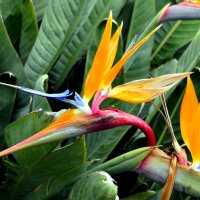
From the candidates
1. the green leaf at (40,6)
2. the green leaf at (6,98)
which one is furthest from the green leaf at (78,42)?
the green leaf at (6,98)

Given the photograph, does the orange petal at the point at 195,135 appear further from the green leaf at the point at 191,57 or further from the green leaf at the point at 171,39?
the green leaf at the point at 171,39

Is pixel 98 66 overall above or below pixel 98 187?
above

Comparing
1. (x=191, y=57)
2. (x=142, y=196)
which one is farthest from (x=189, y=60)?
(x=142, y=196)

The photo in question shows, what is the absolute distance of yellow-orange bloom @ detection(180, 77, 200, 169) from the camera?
941 mm

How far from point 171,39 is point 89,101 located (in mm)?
794

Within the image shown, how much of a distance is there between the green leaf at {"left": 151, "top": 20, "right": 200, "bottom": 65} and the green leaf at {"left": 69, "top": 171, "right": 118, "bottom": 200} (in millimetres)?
868

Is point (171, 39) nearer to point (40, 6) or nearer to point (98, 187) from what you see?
point (40, 6)

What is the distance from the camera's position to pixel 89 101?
3.61ft

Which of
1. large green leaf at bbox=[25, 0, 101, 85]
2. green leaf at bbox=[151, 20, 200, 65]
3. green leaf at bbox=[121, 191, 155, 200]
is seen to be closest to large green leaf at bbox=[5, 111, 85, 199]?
green leaf at bbox=[121, 191, 155, 200]

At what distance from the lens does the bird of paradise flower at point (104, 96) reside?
835 millimetres

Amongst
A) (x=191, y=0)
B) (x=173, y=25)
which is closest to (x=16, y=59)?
(x=191, y=0)

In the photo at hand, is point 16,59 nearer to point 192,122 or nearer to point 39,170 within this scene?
point 39,170

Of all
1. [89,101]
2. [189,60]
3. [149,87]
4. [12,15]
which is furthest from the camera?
[189,60]

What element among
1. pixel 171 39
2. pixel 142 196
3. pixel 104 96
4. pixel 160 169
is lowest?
pixel 142 196
